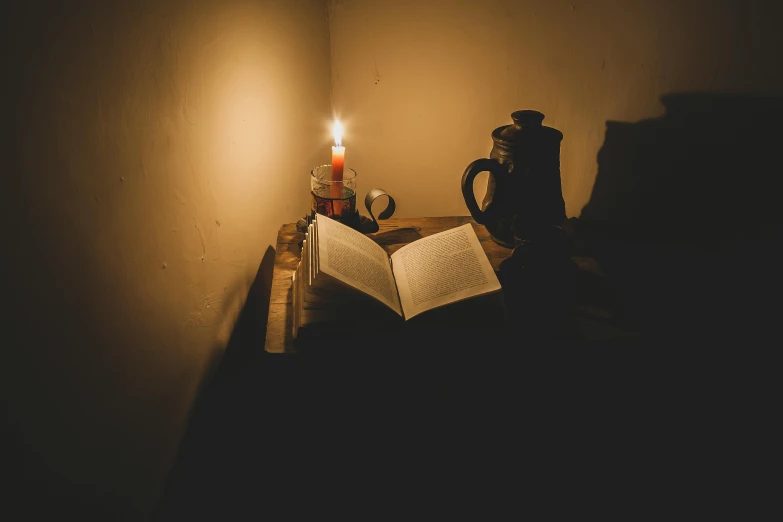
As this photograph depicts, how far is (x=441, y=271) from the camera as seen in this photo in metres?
1.07

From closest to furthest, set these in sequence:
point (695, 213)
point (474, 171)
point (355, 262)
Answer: point (355, 262) < point (474, 171) < point (695, 213)

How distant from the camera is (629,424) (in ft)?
4.06

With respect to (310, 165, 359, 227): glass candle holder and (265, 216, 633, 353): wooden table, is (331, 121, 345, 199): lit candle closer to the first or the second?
(310, 165, 359, 227): glass candle holder

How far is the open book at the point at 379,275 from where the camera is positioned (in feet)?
3.18

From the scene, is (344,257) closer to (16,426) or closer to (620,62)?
(16,426)

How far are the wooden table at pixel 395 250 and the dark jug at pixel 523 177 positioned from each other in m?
0.10

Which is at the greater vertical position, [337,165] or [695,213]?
[337,165]

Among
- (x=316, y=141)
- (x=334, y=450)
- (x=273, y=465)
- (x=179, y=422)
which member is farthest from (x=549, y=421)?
(x=316, y=141)

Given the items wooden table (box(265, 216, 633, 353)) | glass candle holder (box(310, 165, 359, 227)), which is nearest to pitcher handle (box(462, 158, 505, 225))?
wooden table (box(265, 216, 633, 353))

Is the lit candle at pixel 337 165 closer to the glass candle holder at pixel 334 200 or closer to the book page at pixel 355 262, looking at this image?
the glass candle holder at pixel 334 200

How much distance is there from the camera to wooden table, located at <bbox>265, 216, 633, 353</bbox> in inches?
41.3

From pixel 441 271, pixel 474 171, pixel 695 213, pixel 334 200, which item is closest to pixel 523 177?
pixel 474 171

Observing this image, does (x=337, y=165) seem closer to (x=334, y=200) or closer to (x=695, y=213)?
(x=334, y=200)

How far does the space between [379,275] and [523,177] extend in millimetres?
400
